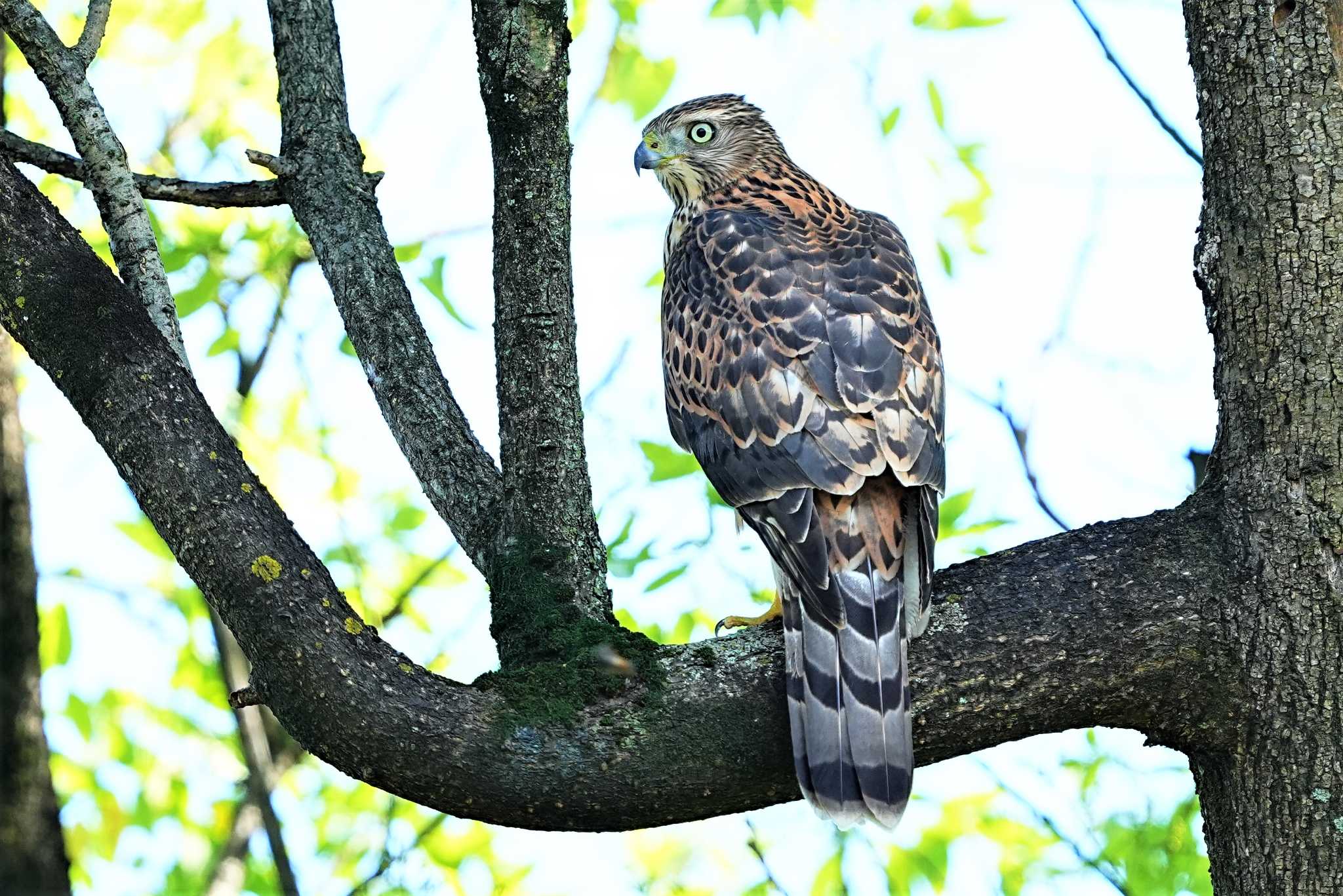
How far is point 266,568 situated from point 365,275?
106cm

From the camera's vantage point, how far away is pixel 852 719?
2.87m

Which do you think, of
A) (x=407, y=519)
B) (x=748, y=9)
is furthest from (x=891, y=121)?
(x=407, y=519)

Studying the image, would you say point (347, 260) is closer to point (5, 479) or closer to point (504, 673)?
point (504, 673)

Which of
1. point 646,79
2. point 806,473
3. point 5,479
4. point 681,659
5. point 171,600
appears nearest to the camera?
point 681,659

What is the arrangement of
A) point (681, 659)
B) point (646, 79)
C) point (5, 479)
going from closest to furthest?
point (681, 659) < point (5, 479) < point (646, 79)

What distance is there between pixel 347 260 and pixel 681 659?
4.75 feet

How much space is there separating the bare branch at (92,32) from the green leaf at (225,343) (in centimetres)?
202

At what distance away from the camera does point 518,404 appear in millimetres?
3309

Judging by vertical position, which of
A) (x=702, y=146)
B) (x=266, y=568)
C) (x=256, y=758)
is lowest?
(x=266, y=568)

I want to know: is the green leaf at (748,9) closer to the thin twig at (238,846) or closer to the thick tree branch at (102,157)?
the thick tree branch at (102,157)

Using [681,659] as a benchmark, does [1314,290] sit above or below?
above

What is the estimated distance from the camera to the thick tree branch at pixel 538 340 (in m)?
3.23

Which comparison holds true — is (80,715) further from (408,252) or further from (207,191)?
(207,191)

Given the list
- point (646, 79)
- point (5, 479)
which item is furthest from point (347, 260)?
point (646, 79)
